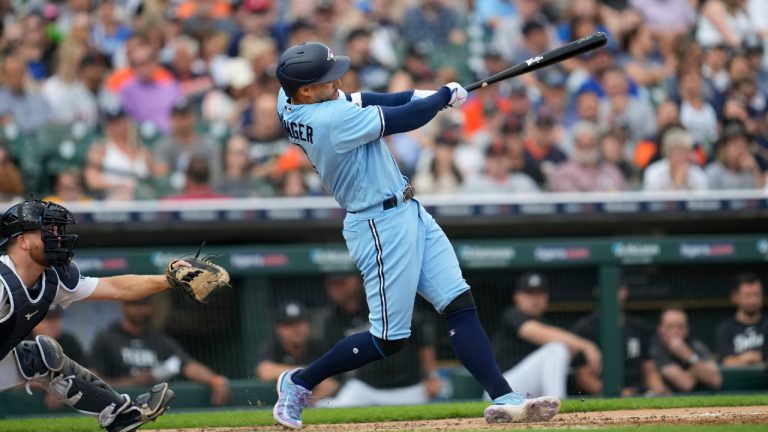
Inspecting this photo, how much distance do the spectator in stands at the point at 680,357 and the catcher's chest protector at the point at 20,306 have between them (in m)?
4.46

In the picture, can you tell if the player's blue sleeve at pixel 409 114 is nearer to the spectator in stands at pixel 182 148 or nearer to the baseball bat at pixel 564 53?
the baseball bat at pixel 564 53

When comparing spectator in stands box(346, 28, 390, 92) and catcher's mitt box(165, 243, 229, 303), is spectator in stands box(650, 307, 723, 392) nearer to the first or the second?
spectator in stands box(346, 28, 390, 92)

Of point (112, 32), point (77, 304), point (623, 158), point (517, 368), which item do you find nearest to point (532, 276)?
point (517, 368)

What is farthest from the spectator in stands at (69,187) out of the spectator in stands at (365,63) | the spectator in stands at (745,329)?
the spectator in stands at (745,329)

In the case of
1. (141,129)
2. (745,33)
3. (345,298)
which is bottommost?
(345,298)

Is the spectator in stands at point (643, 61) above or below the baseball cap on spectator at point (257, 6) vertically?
below

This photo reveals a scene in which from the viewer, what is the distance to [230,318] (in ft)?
25.9

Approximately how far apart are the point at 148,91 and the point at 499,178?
10.3ft

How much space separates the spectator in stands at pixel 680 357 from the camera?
7789 mm

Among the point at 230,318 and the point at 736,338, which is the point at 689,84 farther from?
the point at 230,318

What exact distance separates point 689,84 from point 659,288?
293 cm

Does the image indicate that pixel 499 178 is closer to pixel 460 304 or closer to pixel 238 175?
pixel 238 175

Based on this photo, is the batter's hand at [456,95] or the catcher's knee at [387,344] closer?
the batter's hand at [456,95]

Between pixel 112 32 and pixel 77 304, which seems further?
pixel 112 32
